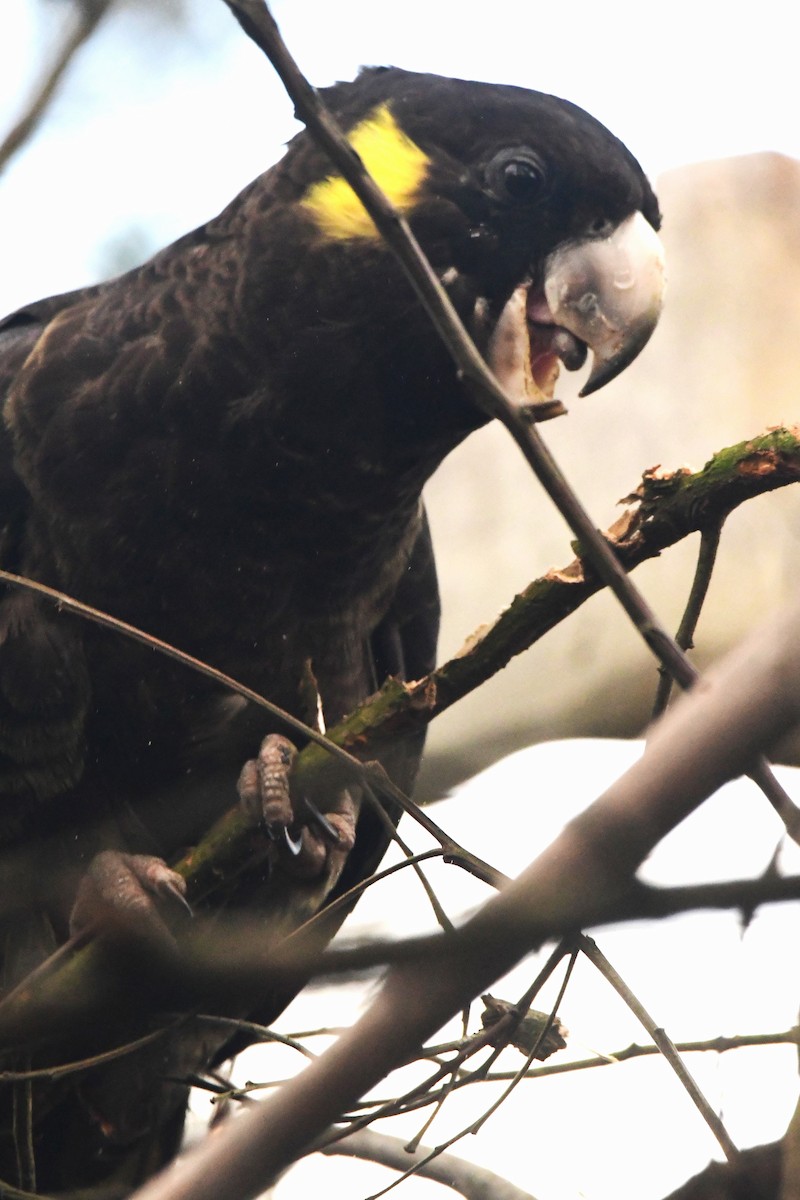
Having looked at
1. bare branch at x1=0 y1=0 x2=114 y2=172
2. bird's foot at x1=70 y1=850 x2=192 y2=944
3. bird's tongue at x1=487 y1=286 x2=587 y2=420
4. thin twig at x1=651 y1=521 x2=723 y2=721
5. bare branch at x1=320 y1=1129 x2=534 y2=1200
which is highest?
bare branch at x1=0 y1=0 x2=114 y2=172

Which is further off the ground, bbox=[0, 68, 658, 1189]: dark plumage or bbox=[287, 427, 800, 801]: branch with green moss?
bbox=[0, 68, 658, 1189]: dark plumage

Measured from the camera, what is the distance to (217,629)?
188 centimetres

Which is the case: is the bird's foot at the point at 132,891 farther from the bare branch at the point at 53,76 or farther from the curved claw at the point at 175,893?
the bare branch at the point at 53,76

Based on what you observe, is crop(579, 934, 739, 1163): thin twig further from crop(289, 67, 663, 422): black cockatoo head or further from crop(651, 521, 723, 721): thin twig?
crop(289, 67, 663, 422): black cockatoo head

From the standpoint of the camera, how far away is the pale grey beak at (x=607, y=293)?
5.67 feet

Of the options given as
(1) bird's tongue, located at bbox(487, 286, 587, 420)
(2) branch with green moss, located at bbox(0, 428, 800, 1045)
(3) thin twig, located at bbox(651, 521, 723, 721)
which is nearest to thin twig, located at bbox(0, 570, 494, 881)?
(2) branch with green moss, located at bbox(0, 428, 800, 1045)

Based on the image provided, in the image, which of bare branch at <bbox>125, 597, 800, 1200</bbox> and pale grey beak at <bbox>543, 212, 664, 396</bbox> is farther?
pale grey beak at <bbox>543, 212, 664, 396</bbox>

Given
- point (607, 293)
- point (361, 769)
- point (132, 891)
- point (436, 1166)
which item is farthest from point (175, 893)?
point (607, 293)

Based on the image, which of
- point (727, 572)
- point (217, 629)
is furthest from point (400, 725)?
point (727, 572)

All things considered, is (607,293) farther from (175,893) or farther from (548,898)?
(548,898)

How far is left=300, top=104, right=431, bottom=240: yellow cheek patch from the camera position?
1.75 meters

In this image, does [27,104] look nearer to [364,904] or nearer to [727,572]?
[364,904]

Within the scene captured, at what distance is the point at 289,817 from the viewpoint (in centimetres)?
163

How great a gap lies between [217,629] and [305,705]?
0.20 metres
